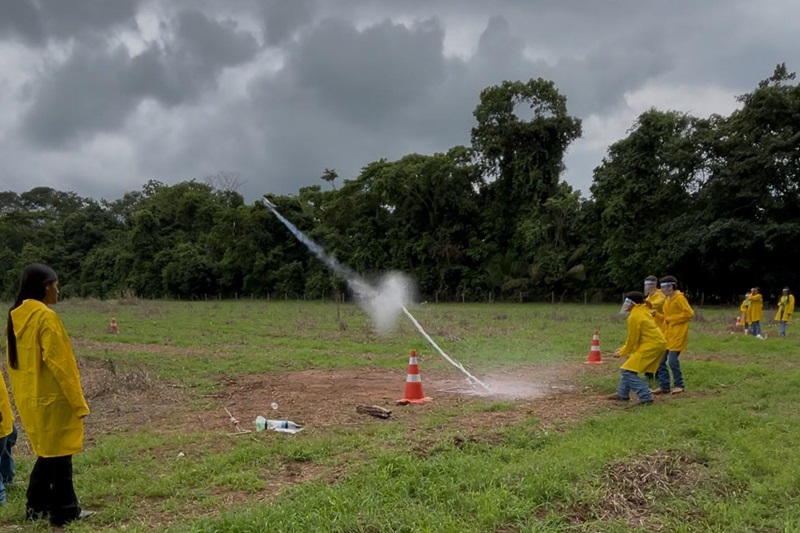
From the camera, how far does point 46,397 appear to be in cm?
473

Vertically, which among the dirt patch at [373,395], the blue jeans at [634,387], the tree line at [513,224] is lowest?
the dirt patch at [373,395]

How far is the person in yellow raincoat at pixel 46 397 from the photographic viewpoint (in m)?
4.68

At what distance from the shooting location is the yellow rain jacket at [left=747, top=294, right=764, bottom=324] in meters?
17.3

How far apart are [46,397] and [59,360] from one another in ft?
1.12

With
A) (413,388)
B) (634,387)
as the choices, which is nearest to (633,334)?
(634,387)

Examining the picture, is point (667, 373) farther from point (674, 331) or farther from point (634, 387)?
point (634, 387)

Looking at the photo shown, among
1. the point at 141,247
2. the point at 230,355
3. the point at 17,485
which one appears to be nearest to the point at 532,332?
the point at 230,355

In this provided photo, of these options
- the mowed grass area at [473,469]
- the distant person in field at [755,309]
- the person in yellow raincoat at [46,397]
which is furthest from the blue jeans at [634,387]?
the distant person in field at [755,309]

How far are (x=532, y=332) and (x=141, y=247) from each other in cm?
5418

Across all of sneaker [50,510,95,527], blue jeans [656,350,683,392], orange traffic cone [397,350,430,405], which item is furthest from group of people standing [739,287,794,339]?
sneaker [50,510,95,527]

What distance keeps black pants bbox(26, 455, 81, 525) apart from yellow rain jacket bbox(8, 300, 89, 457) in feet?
0.38

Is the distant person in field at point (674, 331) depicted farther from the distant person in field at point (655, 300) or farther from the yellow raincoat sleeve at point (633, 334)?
the yellow raincoat sleeve at point (633, 334)

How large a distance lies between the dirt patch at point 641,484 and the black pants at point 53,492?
4.01 m

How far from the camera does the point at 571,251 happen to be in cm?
4488
